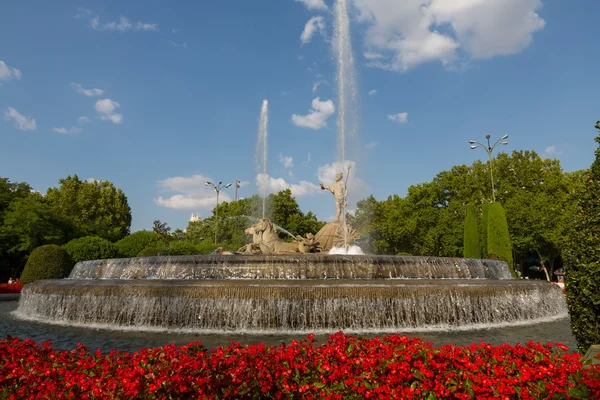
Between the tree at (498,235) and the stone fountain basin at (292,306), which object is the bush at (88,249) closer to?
the stone fountain basin at (292,306)

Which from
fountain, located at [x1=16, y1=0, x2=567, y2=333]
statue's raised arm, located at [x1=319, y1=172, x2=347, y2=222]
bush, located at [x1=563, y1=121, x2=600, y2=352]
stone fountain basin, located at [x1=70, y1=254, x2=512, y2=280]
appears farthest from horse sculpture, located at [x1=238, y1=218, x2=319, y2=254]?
bush, located at [x1=563, y1=121, x2=600, y2=352]

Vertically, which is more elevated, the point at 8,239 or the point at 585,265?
the point at 8,239

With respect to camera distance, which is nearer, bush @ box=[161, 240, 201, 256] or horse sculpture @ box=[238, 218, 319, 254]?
horse sculpture @ box=[238, 218, 319, 254]

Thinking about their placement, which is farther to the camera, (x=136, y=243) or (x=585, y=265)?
(x=136, y=243)

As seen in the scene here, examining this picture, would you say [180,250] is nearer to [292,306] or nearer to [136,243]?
[136,243]

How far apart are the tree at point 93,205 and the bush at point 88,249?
59.5 ft

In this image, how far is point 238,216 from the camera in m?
58.1

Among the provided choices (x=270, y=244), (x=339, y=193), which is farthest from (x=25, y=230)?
(x=339, y=193)

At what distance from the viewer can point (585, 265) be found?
5.49 m

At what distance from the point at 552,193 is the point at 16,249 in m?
53.0

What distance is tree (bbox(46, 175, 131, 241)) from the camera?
54000mm

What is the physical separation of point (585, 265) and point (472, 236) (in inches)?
1314

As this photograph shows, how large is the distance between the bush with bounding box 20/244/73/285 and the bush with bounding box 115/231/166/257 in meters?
13.7

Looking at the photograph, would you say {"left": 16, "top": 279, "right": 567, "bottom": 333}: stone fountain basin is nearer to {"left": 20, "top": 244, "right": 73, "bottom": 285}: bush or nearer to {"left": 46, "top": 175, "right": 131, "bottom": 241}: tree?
{"left": 20, "top": 244, "right": 73, "bottom": 285}: bush
